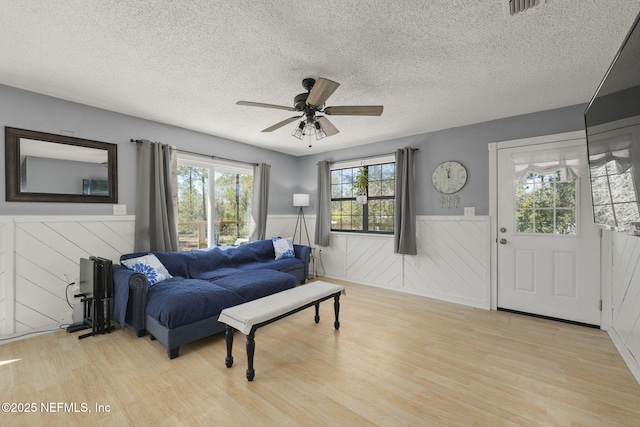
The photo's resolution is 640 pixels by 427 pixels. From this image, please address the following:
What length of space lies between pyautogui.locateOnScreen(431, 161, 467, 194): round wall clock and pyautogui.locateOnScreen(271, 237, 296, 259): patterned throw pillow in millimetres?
2535

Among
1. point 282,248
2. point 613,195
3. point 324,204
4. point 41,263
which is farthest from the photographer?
point 324,204

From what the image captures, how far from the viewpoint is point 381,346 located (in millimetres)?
2527

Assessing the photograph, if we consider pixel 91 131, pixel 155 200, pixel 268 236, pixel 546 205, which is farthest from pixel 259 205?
pixel 546 205

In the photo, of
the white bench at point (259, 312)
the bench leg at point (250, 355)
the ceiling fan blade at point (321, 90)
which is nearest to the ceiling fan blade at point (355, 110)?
the ceiling fan blade at point (321, 90)

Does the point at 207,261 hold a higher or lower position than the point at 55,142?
lower

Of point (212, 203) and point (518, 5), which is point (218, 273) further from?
point (518, 5)

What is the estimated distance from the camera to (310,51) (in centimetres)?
203

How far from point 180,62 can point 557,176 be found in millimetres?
4064

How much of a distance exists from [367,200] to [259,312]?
315 centimetres

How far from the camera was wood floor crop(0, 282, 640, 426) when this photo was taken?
1667 mm

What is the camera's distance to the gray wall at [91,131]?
8.60 ft

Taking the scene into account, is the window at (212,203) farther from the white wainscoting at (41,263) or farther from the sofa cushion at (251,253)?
the white wainscoting at (41,263)

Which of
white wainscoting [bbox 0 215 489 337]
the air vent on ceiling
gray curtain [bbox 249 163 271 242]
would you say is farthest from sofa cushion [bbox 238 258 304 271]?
the air vent on ceiling

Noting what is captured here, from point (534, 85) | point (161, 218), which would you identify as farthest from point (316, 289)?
point (534, 85)
